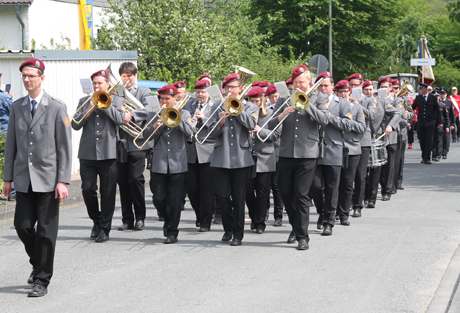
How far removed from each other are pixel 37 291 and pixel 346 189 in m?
5.69

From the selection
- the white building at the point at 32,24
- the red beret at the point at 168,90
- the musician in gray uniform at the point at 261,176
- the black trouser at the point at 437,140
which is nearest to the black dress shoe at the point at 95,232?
the red beret at the point at 168,90

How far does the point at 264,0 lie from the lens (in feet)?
169

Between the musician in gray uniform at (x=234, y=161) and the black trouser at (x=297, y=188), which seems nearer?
the black trouser at (x=297, y=188)

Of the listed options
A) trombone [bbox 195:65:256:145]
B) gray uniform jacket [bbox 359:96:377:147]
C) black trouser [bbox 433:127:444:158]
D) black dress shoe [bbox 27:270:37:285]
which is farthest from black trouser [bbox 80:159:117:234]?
black trouser [bbox 433:127:444:158]

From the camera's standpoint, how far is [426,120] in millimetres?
24594

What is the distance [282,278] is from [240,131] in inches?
106

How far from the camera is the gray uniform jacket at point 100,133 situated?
1202cm

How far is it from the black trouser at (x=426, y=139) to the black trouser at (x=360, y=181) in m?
10.00

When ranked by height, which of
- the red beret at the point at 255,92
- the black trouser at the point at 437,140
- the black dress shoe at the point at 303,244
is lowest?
the black trouser at the point at 437,140

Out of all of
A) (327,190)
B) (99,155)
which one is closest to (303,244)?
(327,190)

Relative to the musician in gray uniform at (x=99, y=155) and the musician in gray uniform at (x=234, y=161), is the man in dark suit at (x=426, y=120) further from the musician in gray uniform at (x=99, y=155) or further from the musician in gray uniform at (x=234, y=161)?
the musician in gray uniform at (x=99, y=155)

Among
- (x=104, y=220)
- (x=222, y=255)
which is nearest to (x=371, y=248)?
(x=222, y=255)

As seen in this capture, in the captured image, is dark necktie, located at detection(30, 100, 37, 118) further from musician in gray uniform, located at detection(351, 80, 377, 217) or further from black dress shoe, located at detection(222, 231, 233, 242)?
musician in gray uniform, located at detection(351, 80, 377, 217)

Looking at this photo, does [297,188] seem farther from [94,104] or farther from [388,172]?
[388,172]
